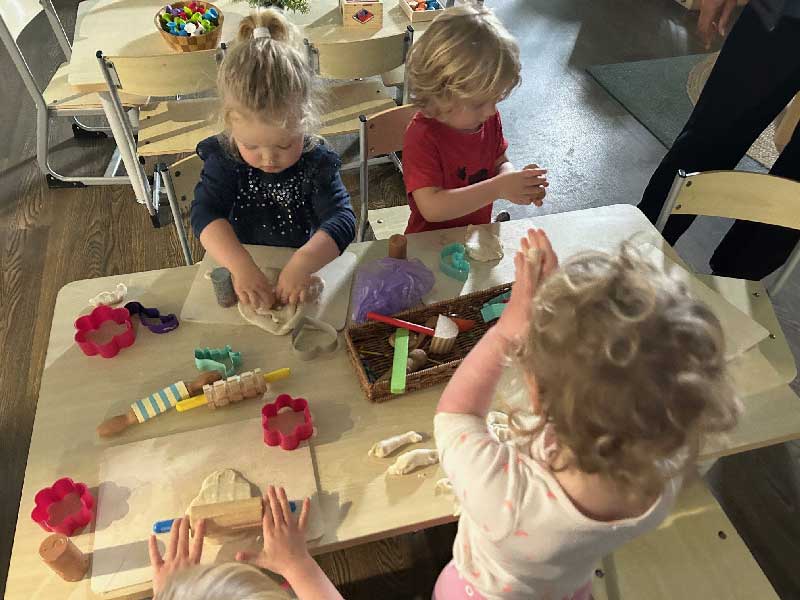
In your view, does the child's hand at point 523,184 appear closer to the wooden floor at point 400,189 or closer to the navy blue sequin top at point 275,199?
the navy blue sequin top at point 275,199

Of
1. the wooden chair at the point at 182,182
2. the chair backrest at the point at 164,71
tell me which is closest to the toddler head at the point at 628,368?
the wooden chair at the point at 182,182

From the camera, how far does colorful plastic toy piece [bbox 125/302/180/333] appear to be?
1.06m

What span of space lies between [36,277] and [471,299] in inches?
72.6

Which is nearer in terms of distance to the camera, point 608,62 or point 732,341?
point 732,341

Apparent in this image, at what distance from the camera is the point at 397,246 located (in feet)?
3.91

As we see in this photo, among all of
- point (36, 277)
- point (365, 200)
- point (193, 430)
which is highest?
point (193, 430)

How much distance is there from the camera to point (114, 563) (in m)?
0.77

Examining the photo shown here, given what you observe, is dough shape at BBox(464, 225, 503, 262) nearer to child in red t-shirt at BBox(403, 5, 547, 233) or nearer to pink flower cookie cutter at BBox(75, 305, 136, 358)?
child in red t-shirt at BBox(403, 5, 547, 233)

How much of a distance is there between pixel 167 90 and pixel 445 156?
1048 millimetres

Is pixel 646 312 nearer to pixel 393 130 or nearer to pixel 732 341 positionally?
pixel 732 341

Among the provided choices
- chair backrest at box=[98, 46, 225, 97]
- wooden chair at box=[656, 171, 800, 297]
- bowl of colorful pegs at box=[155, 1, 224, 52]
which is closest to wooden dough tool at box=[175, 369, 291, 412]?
wooden chair at box=[656, 171, 800, 297]

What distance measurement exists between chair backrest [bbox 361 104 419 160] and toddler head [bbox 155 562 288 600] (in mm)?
1156

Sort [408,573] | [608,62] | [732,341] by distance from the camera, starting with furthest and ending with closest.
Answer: [608,62] → [408,573] → [732,341]

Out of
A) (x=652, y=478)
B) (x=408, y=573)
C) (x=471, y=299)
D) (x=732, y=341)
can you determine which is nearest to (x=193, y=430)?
(x=471, y=299)
